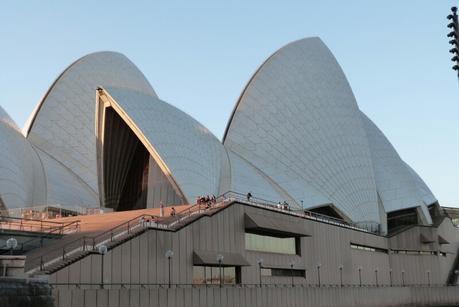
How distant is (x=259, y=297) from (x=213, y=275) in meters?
3.44

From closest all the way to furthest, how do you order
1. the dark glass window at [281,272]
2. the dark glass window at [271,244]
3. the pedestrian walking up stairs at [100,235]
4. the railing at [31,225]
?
the pedestrian walking up stairs at [100,235] → the railing at [31,225] → the dark glass window at [271,244] → the dark glass window at [281,272]

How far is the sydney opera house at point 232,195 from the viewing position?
77.9 feet

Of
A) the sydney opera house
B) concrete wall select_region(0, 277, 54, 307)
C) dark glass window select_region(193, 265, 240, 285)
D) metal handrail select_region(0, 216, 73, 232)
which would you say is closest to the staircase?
the sydney opera house

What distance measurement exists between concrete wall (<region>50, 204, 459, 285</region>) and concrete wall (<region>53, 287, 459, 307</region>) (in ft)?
6.14

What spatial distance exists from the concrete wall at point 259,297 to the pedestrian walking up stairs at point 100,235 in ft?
5.84

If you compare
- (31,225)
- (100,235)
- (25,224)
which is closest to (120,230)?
(100,235)

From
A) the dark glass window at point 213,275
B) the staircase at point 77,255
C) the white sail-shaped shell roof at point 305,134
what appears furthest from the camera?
the white sail-shaped shell roof at point 305,134

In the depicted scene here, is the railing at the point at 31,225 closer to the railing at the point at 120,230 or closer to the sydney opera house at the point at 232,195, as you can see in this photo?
the sydney opera house at the point at 232,195

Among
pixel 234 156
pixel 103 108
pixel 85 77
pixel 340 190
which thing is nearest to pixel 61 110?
pixel 85 77

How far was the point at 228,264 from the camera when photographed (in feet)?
89.7

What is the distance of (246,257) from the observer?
96.9 ft

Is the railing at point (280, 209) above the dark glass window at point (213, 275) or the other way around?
above

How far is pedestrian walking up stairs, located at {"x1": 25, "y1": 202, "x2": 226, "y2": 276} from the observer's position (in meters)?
19.9

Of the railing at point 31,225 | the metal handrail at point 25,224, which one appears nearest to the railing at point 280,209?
the railing at point 31,225
